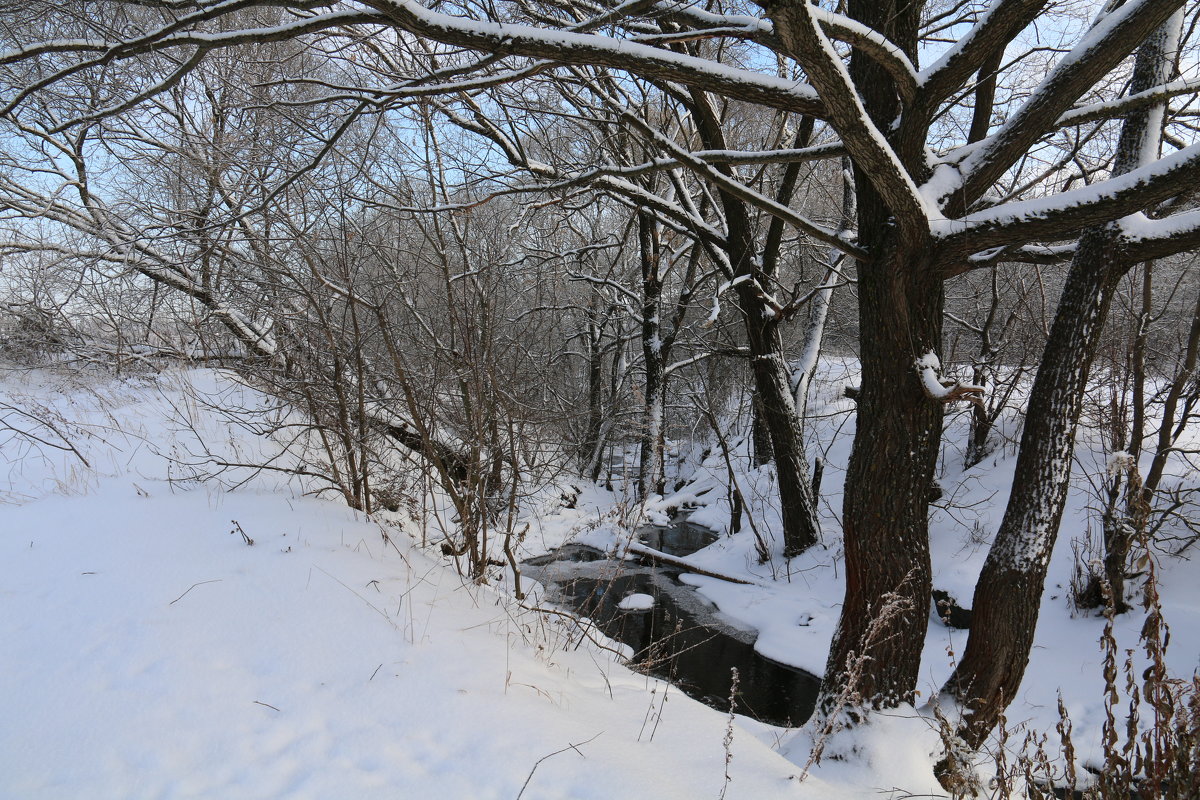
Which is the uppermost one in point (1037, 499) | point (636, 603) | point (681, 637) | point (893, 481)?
point (1037, 499)

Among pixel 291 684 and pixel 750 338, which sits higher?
pixel 750 338

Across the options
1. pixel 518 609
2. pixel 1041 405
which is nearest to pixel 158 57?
pixel 518 609

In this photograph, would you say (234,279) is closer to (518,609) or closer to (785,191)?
(518,609)

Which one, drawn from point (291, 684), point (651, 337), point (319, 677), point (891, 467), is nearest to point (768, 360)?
point (891, 467)

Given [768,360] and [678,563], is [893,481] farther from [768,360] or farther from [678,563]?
[678,563]

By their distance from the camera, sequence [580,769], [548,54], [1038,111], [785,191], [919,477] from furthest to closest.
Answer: [785,191] → [919,477] → [1038,111] → [548,54] → [580,769]

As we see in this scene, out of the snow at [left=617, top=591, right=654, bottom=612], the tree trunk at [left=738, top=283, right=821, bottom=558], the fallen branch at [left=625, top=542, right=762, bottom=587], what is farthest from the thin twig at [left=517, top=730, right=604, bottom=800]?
the tree trunk at [left=738, top=283, right=821, bottom=558]

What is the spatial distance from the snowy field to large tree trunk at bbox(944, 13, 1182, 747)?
490mm

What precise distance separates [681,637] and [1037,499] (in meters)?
4.00

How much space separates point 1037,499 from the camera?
3.80 m

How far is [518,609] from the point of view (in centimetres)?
480

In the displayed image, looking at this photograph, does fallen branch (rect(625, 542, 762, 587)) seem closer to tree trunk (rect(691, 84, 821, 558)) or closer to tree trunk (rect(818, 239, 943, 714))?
tree trunk (rect(691, 84, 821, 558))

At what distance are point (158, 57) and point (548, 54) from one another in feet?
13.4

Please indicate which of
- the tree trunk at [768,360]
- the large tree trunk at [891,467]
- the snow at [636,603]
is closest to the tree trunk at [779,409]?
the tree trunk at [768,360]
